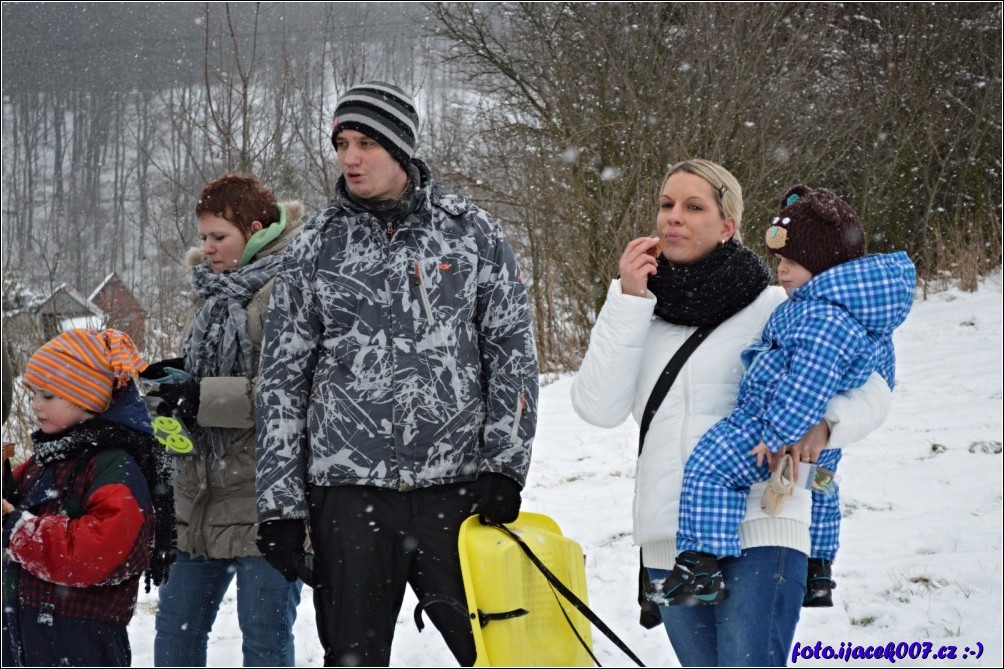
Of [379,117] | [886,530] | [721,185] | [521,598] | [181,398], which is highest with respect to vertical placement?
[379,117]

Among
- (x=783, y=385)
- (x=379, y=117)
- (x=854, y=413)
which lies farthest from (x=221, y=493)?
(x=854, y=413)

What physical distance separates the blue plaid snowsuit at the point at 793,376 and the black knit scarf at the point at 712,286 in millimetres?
136

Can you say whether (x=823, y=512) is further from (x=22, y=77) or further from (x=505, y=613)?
(x=22, y=77)

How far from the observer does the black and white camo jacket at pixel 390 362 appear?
2.24 m

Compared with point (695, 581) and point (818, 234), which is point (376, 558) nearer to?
point (695, 581)

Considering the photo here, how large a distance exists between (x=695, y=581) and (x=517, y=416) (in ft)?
2.00

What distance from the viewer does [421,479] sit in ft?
7.36

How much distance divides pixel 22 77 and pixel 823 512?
26.5 feet

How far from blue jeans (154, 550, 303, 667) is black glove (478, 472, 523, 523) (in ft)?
2.85

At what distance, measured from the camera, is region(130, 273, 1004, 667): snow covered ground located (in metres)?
3.77

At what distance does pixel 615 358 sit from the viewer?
2205mm

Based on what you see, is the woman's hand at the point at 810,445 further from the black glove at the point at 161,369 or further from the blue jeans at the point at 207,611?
the black glove at the point at 161,369

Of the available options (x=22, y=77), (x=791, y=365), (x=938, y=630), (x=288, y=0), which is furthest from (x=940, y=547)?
(x=288, y=0)

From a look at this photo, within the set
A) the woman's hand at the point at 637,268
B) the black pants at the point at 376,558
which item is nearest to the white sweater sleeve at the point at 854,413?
the woman's hand at the point at 637,268
